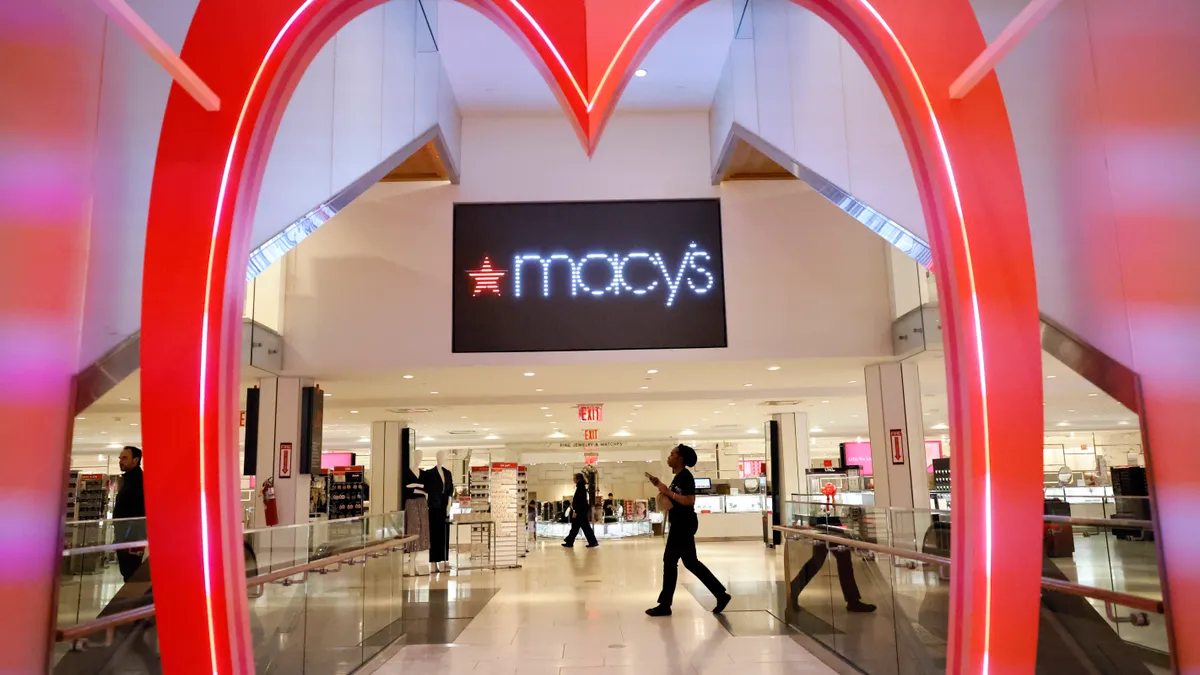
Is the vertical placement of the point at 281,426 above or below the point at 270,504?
above

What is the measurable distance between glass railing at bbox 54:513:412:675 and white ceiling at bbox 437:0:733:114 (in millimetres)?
5042

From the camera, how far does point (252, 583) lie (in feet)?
13.5

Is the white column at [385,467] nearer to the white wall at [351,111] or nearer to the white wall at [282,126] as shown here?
the white wall at [282,126]

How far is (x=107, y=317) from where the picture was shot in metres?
2.87

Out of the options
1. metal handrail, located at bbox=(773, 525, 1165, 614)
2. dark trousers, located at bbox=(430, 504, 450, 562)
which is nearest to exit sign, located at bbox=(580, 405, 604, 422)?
dark trousers, located at bbox=(430, 504, 450, 562)

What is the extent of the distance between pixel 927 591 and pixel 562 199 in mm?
6823

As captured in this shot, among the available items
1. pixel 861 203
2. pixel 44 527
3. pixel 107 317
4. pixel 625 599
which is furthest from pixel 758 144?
pixel 44 527

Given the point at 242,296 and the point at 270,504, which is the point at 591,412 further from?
the point at 242,296

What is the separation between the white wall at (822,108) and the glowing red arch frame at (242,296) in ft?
9.75

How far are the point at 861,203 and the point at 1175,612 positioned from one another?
3.87 meters

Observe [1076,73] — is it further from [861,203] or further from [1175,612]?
[861,203]

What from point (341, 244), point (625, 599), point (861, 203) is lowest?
point (625, 599)

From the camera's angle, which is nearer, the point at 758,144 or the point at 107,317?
the point at 107,317

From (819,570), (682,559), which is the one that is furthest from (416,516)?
(819,570)
